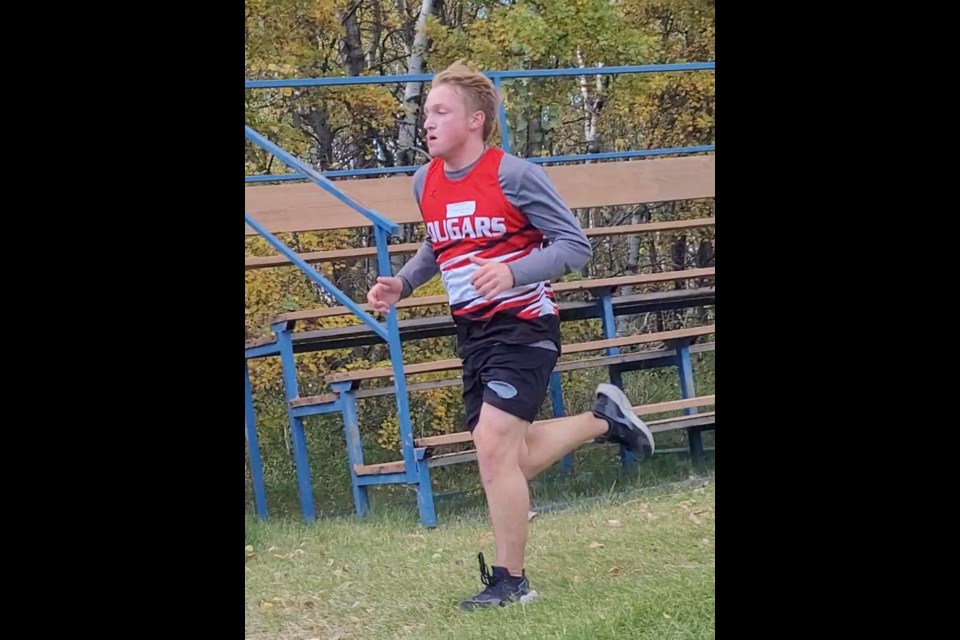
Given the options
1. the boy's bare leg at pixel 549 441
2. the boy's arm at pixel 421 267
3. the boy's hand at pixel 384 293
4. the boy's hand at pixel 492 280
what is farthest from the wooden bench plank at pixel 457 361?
the boy's hand at pixel 492 280

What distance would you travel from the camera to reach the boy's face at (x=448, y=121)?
3652 millimetres

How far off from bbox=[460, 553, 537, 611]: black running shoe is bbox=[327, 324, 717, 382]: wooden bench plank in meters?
1.57

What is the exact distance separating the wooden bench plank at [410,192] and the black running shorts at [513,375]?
227 centimetres

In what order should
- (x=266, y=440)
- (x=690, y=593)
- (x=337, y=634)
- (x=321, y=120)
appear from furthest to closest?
(x=321, y=120) → (x=266, y=440) → (x=337, y=634) → (x=690, y=593)

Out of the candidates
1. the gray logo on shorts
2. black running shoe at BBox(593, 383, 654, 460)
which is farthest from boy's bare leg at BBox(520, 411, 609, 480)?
the gray logo on shorts

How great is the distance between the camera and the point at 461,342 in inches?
148

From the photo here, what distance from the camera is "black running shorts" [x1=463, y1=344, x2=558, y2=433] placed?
11.8ft

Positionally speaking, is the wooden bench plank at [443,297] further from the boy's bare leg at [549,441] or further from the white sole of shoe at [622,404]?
the boy's bare leg at [549,441]

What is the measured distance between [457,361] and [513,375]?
209 centimetres

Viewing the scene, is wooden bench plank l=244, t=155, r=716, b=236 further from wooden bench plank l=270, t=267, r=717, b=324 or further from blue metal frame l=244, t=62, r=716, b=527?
wooden bench plank l=270, t=267, r=717, b=324
